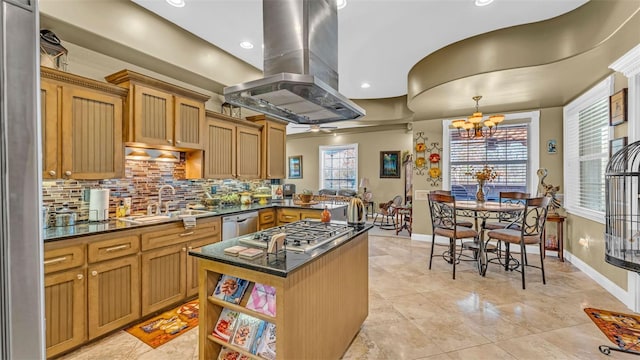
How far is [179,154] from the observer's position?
3.47 metres

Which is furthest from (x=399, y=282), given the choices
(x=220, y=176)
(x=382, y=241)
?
(x=220, y=176)

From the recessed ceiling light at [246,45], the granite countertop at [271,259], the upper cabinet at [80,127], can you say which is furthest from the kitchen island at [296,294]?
the recessed ceiling light at [246,45]

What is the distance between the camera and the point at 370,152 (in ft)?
27.8

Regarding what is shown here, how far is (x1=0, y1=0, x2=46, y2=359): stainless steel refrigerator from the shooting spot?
22.9 inches

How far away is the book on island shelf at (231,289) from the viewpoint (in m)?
1.58

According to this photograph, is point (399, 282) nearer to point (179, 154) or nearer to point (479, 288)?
point (479, 288)

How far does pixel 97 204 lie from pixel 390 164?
7.05 meters

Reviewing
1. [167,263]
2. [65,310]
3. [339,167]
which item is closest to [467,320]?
[167,263]

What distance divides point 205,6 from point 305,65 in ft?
5.35

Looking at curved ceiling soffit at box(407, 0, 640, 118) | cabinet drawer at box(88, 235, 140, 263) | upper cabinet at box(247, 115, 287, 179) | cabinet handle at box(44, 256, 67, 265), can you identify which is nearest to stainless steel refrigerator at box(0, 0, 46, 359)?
cabinet handle at box(44, 256, 67, 265)

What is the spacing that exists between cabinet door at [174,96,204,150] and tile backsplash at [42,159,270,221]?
44 cm

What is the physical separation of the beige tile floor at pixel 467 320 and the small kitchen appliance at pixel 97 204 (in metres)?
1.05

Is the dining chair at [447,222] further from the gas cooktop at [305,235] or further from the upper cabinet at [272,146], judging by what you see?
the upper cabinet at [272,146]

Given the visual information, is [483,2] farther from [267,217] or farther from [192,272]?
[192,272]
